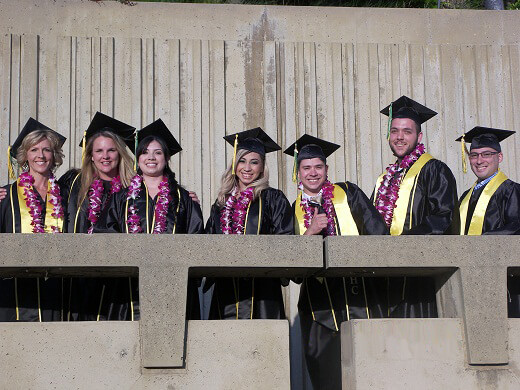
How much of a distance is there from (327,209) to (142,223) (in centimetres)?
119

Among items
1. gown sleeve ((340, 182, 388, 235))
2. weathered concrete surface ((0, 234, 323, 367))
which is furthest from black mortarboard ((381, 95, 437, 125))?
weathered concrete surface ((0, 234, 323, 367))

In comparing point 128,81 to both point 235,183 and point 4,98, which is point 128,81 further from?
point 235,183

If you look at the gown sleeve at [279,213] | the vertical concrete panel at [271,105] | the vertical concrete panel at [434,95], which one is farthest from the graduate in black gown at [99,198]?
the vertical concrete panel at [434,95]

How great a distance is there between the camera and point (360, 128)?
8.65m

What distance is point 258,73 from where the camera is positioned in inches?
340

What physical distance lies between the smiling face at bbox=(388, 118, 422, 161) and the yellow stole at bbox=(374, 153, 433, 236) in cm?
14

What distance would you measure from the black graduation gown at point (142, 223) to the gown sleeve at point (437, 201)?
54.7 inches

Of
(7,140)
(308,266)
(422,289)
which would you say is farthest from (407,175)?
(7,140)

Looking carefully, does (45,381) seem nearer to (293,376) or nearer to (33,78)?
(293,376)

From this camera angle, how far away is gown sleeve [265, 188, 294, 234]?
5848mm

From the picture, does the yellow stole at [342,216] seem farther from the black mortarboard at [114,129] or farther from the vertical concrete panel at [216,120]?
the vertical concrete panel at [216,120]

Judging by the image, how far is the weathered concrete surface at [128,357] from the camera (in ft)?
15.6

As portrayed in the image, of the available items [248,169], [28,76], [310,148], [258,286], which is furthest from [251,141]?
[28,76]

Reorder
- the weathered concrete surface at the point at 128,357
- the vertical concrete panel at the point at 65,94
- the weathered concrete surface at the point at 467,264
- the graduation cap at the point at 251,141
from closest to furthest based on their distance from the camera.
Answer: the weathered concrete surface at the point at 128,357
the weathered concrete surface at the point at 467,264
the graduation cap at the point at 251,141
the vertical concrete panel at the point at 65,94
